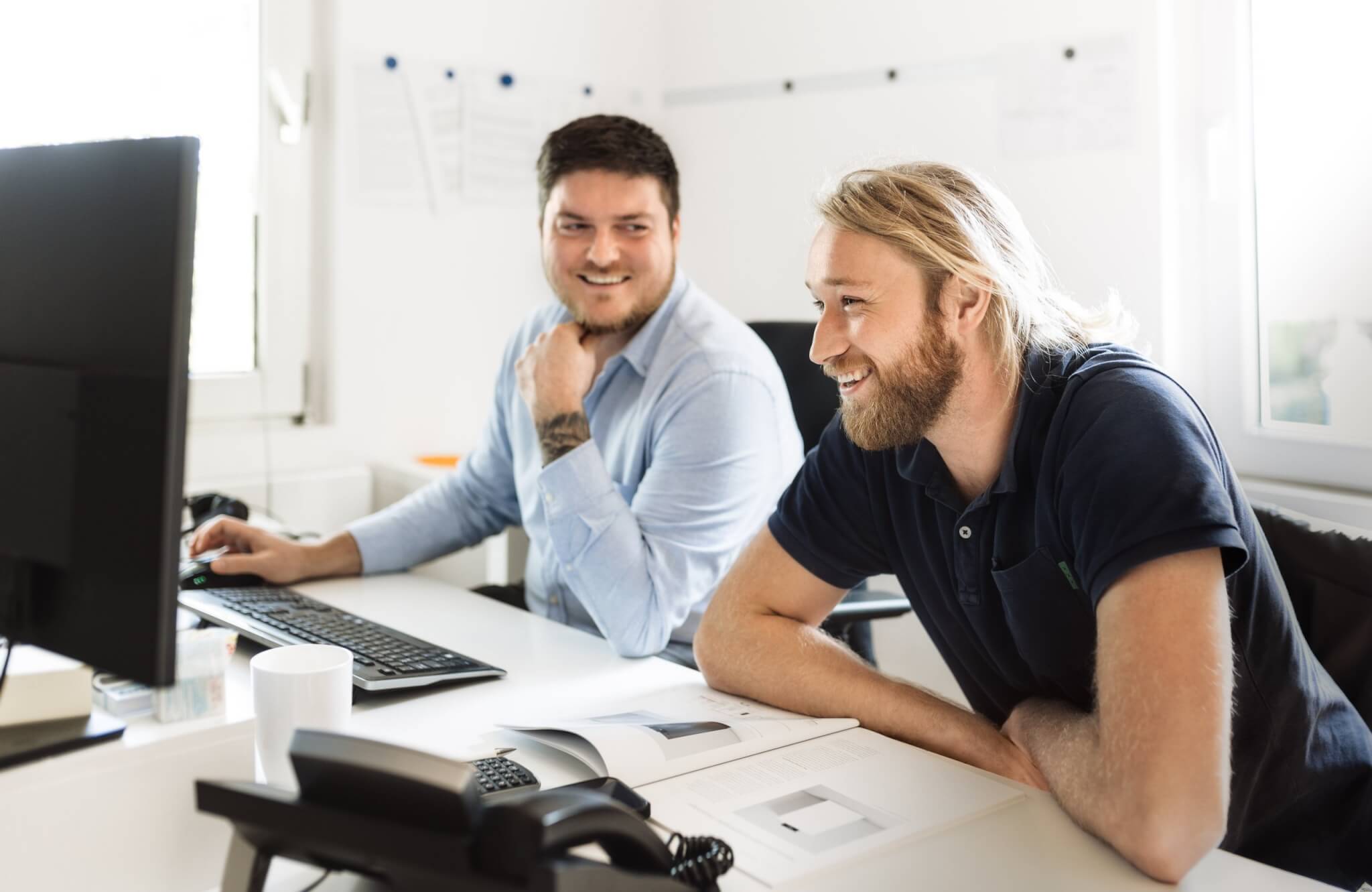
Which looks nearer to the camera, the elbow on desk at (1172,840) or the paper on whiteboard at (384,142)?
the elbow on desk at (1172,840)

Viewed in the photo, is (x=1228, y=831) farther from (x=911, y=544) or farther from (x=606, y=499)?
(x=606, y=499)

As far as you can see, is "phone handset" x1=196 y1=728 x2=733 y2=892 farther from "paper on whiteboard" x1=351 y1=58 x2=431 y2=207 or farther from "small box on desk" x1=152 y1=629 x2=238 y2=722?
"paper on whiteboard" x1=351 y1=58 x2=431 y2=207

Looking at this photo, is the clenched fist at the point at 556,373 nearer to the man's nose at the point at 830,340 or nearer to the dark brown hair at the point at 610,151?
the dark brown hair at the point at 610,151

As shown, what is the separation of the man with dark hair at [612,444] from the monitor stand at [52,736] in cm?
67

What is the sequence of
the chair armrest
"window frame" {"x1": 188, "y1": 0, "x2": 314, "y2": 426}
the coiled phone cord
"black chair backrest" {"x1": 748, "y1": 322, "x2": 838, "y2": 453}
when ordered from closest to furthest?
the coiled phone cord → the chair armrest → "black chair backrest" {"x1": 748, "y1": 322, "x2": 838, "y2": 453} → "window frame" {"x1": 188, "y1": 0, "x2": 314, "y2": 426}

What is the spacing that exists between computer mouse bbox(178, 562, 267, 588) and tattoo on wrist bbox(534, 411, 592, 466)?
46 centimetres

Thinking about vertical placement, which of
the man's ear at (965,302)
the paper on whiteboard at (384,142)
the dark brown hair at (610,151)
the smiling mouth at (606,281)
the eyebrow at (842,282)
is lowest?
the man's ear at (965,302)

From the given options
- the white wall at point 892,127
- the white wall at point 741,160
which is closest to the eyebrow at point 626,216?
the white wall at point 892,127

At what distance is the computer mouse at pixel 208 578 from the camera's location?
1.60m

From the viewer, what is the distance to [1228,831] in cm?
117

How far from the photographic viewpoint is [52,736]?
832 millimetres

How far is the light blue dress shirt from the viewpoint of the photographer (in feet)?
4.99

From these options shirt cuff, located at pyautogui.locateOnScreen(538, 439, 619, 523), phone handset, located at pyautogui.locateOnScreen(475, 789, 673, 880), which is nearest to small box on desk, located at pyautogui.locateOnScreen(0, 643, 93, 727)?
phone handset, located at pyautogui.locateOnScreen(475, 789, 673, 880)

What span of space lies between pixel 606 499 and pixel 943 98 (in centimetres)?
138
